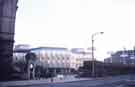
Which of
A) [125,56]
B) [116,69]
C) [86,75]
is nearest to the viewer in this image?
[86,75]

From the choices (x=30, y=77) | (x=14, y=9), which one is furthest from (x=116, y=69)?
(x=14, y=9)

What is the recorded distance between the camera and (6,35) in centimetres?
3070

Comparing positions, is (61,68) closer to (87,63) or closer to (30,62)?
(87,63)

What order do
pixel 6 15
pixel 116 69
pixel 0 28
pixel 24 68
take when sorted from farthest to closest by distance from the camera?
pixel 116 69, pixel 24 68, pixel 6 15, pixel 0 28

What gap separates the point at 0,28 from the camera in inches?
1173

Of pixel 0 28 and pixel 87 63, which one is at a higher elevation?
pixel 0 28

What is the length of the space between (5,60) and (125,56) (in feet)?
297

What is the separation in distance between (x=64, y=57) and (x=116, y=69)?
50286 millimetres

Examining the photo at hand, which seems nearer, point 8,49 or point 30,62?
point 8,49

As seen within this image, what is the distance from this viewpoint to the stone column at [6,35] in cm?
2967

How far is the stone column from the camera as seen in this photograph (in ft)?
97.3

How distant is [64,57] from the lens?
105625mm

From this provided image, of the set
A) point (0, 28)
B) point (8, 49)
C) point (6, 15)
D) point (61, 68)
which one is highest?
point (6, 15)

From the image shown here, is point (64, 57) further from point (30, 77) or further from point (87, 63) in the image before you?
point (30, 77)
